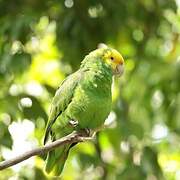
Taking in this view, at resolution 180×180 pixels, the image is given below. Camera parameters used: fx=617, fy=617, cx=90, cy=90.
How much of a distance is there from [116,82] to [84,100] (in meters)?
2.16

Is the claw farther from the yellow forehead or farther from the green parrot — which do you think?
the yellow forehead

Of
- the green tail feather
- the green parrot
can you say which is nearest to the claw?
the green parrot

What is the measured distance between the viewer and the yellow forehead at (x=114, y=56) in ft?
9.09

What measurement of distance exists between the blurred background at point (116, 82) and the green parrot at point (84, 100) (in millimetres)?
716

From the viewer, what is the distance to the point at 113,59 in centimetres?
279

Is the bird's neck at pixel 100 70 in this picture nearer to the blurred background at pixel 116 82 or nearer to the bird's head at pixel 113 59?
the bird's head at pixel 113 59

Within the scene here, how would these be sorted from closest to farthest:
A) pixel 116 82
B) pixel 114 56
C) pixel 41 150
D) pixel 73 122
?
pixel 41 150 < pixel 73 122 < pixel 114 56 < pixel 116 82

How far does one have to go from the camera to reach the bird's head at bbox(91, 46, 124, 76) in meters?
2.78

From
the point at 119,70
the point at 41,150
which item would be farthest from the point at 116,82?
the point at 41,150

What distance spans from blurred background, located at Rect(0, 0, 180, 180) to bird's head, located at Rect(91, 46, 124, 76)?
0.86m

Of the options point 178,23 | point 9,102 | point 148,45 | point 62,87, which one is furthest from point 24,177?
point 178,23

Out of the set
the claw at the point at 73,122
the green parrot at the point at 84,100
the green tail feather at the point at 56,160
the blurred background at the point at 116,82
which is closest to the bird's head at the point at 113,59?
the green parrot at the point at 84,100

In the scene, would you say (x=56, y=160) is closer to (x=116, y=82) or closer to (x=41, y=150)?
(x=41, y=150)

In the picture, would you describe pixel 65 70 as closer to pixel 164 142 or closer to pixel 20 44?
pixel 20 44
